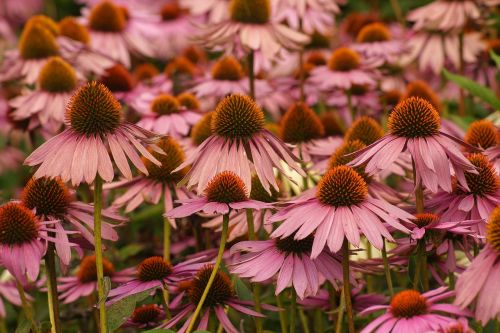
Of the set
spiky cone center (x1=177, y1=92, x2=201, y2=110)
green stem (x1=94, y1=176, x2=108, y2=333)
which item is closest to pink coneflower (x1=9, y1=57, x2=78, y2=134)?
spiky cone center (x1=177, y1=92, x2=201, y2=110)

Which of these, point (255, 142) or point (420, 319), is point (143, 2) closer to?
point (255, 142)

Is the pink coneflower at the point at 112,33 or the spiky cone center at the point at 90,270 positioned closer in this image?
the spiky cone center at the point at 90,270

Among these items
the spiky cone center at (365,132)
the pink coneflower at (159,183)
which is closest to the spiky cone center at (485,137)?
the spiky cone center at (365,132)

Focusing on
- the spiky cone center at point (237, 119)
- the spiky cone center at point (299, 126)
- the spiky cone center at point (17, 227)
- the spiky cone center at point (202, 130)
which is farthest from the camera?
the spiky cone center at point (299, 126)

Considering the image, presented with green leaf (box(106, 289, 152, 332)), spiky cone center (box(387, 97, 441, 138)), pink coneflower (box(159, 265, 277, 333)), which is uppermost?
spiky cone center (box(387, 97, 441, 138))

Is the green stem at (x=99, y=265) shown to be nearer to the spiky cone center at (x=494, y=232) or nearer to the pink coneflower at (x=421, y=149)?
the pink coneflower at (x=421, y=149)

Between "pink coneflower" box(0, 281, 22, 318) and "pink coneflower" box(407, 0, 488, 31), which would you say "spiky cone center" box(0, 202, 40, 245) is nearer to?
"pink coneflower" box(0, 281, 22, 318)

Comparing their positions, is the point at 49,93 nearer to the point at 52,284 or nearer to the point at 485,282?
the point at 52,284
